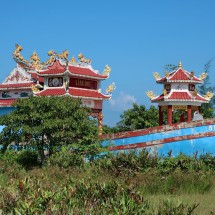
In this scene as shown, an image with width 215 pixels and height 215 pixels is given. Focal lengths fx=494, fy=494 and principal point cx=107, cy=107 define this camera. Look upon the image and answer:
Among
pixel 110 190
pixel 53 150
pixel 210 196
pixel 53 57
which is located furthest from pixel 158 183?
pixel 53 57

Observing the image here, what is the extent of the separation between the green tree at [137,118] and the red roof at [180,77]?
4.98 meters

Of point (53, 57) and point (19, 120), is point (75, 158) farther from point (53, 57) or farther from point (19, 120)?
point (53, 57)

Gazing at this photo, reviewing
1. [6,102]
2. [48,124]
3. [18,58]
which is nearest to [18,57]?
[18,58]

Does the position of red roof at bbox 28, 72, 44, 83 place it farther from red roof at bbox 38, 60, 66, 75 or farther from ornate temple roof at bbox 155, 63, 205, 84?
ornate temple roof at bbox 155, 63, 205, 84

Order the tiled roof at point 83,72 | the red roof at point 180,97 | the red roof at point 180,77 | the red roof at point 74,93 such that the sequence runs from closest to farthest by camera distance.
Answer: the red roof at point 180,97 → the red roof at point 180,77 → the red roof at point 74,93 → the tiled roof at point 83,72

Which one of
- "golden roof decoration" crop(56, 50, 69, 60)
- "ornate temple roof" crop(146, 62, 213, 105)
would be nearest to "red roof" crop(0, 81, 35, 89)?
"golden roof decoration" crop(56, 50, 69, 60)

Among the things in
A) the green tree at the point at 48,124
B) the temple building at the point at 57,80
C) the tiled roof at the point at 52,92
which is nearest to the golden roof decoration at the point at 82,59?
the temple building at the point at 57,80

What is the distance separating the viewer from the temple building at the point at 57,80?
28462 millimetres

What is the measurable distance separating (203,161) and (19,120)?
7.86 m

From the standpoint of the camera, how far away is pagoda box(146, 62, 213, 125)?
26.3 meters

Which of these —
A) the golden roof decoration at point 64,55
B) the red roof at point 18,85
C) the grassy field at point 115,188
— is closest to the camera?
the grassy field at point 115,188

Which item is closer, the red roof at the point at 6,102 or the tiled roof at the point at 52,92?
the tiled roof at the point at 52,92

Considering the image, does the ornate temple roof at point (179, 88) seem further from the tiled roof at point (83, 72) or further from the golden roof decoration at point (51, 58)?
the golden roof decoration at point (51, 58)

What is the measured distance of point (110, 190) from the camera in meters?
7.77
